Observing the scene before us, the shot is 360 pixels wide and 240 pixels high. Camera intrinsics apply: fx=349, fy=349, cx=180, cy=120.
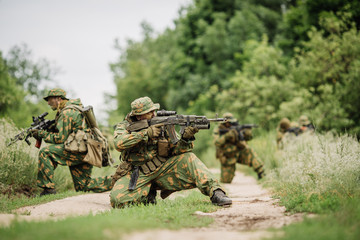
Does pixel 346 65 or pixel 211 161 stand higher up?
pixel 346 65

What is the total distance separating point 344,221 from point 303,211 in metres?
0.75

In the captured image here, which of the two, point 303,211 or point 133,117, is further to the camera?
point 133,117

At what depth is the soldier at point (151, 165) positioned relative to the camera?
5.23 m

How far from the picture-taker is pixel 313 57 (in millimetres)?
14867

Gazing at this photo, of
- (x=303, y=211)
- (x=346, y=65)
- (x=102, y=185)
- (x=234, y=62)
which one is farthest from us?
(x=234, y=62)

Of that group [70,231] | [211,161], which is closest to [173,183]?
[70,231]

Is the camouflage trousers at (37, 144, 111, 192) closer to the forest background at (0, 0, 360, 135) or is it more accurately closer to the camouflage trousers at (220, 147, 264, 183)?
the camouflage trousers at (220, 147, 264, 183)

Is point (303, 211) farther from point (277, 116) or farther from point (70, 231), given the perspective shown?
point (277, 116)

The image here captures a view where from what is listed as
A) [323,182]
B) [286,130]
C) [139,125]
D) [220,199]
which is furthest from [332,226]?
[286,130]

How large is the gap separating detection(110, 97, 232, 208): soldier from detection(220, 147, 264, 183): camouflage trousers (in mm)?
4014

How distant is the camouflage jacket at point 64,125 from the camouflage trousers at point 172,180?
67.1 inches

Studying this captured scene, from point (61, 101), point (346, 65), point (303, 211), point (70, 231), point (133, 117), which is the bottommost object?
point (303, 211)

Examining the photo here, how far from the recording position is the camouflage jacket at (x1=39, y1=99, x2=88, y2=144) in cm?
655

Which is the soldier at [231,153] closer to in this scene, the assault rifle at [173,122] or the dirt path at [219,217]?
the dirt path at [219,217]
